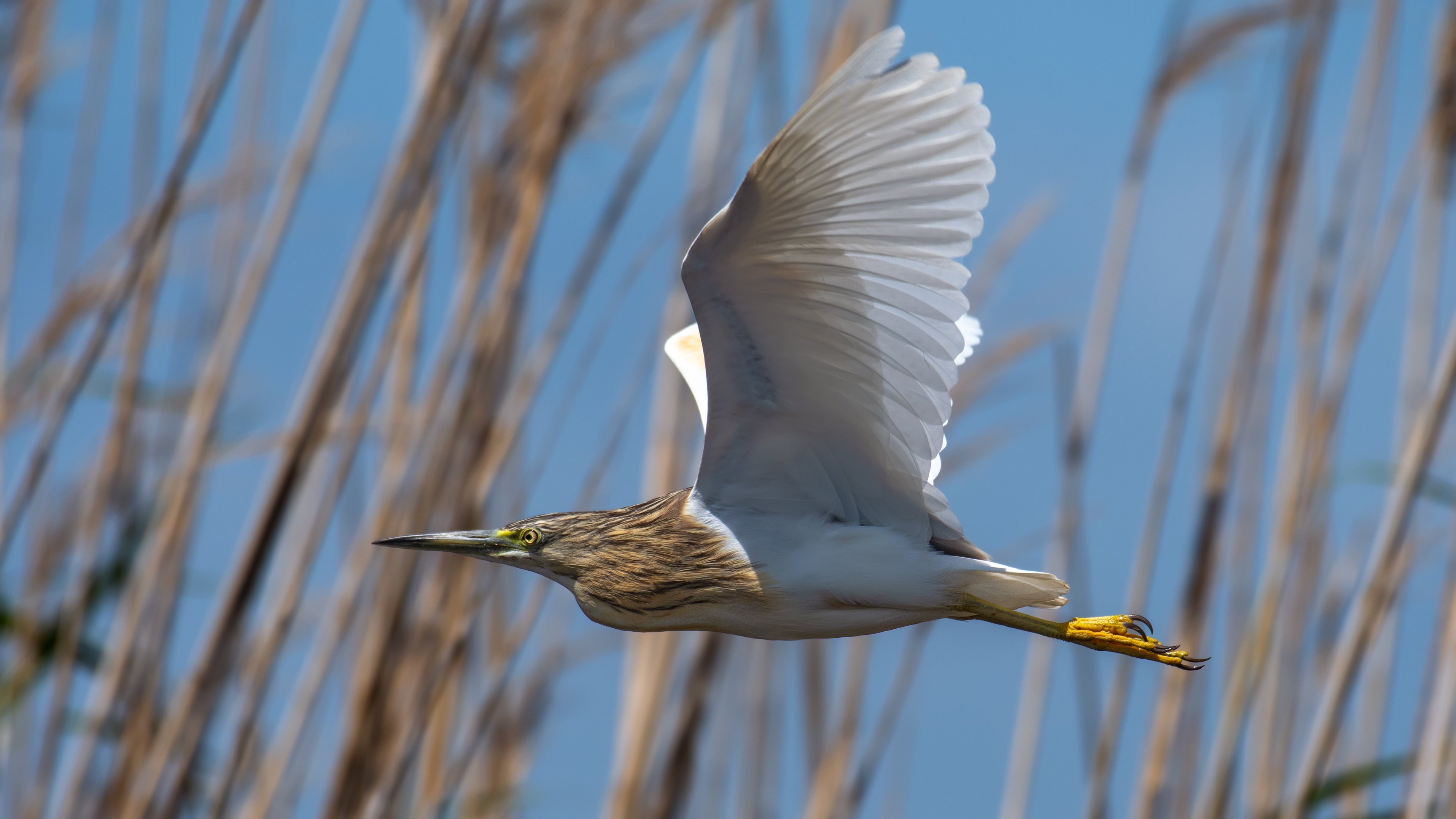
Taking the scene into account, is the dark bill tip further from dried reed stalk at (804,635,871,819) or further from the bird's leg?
dried reed stalk at (804,635,871,819)

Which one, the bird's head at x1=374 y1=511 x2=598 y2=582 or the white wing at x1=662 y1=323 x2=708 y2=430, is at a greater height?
the white wing at x1=662 y1=323 x2=708 y2=430

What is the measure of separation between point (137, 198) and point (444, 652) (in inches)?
35.5

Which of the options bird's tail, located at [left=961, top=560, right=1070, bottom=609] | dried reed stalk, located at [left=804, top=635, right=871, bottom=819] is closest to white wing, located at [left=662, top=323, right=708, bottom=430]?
bird's tail, located at [left=961, top=560, right=1070, bottom=609]

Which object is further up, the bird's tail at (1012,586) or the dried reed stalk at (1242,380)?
the dried reed stalk at (1242,380)

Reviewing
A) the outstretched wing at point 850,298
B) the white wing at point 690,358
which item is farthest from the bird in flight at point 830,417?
the white wing at point 690,358

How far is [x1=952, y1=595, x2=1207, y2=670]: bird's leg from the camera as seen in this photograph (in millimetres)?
849

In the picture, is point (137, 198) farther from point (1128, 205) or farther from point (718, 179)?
point (1128, 205)

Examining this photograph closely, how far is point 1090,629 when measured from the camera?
0.88 metres

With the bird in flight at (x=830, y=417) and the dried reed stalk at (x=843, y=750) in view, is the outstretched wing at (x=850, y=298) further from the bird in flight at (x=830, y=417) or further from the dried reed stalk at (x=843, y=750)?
the dried reed stalk at (x=843, y=750)

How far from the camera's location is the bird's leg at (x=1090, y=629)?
0.85 metres

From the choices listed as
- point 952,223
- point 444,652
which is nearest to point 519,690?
point 444,652

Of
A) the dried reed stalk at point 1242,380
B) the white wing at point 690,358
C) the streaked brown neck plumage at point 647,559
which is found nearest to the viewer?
the streaked brown neck plumage at point 647,559

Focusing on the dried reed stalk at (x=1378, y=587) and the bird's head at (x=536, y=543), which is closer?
the bird's head at (x=536, y=543)

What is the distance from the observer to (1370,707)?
195 cm
